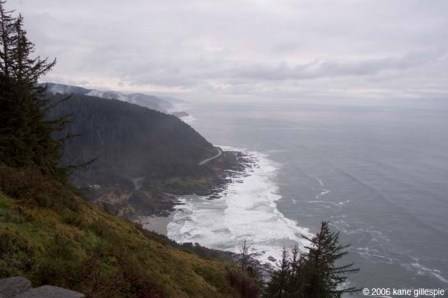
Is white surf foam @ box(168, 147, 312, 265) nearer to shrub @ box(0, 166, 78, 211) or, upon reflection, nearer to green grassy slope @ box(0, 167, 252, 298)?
green grassy slope @ box(0, 167, 252, 298)

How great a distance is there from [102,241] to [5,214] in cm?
311

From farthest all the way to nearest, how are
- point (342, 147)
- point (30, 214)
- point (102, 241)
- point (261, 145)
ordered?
point (261, 145) → point (342, 147) → point (102, 241) → point (30, 214)

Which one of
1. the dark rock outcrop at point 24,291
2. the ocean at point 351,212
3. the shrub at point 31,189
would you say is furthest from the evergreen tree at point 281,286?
the ocean at point 351,212

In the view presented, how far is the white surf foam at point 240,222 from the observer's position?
214 ft

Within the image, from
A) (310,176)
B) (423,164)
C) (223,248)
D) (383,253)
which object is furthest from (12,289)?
(423,164)

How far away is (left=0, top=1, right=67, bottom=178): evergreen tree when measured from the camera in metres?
17.3

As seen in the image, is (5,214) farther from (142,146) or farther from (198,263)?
(142,146)

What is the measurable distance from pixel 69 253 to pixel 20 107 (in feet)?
35.4

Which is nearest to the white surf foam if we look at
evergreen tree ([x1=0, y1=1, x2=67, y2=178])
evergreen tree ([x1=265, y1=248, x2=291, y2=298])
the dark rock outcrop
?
evergreen tree ([x1=265, y1=248, x2=291, y2=298])

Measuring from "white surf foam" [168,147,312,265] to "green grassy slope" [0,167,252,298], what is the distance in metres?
46.9

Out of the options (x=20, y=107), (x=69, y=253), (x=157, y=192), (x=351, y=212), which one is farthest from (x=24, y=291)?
(x=157, y=192)

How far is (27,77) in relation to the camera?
18.8 m

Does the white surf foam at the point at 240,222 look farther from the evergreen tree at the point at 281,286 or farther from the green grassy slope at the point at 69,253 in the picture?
the green grassy slope at the point at 69,253

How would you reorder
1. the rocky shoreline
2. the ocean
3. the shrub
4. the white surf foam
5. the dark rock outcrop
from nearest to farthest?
the dark rock outcrop → the shrub → the ocean → the white surf foam → the rocky shoreline
